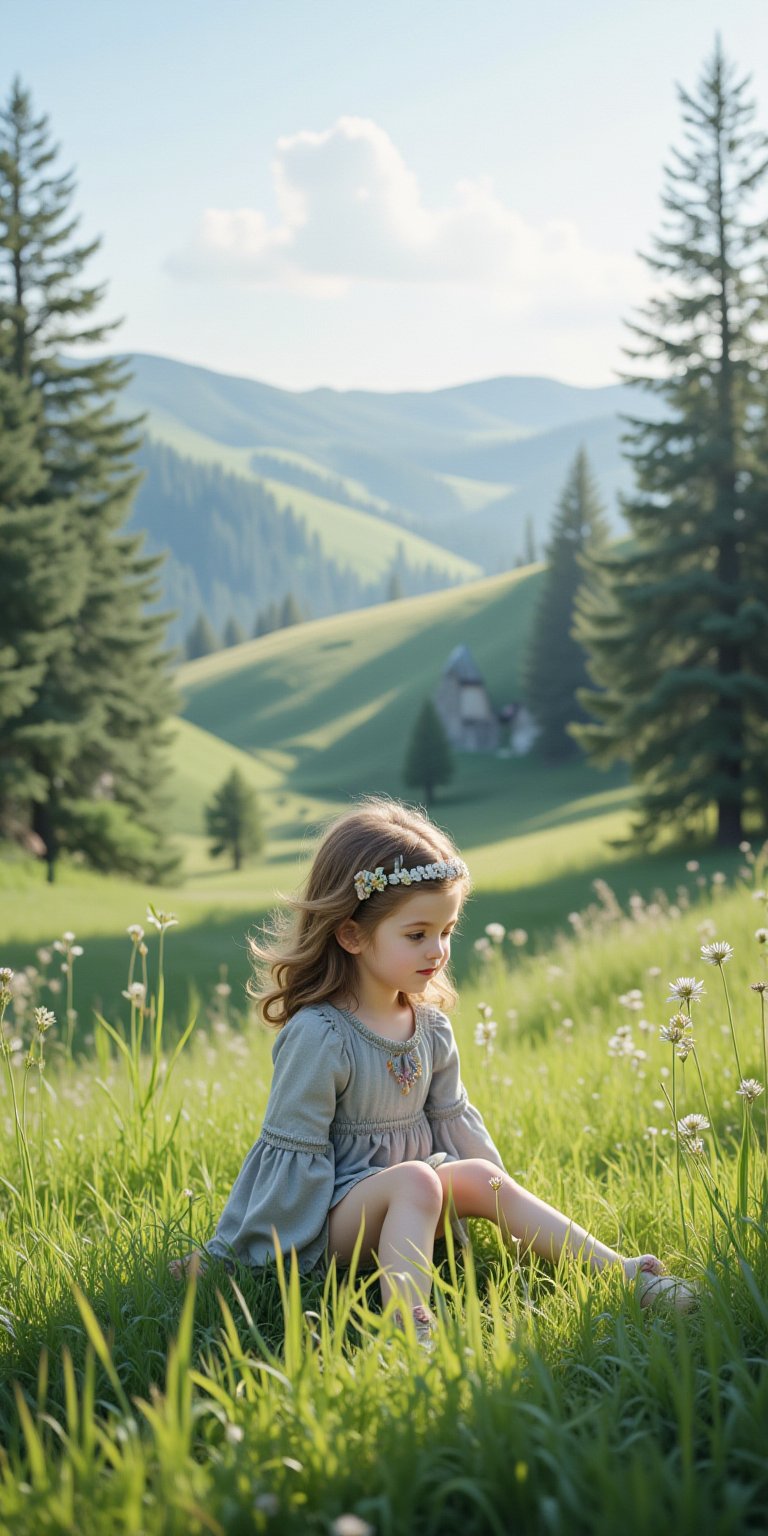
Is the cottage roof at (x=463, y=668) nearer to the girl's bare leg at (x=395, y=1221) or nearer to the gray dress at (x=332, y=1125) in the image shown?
the gray dress at (x=332, y=1125)

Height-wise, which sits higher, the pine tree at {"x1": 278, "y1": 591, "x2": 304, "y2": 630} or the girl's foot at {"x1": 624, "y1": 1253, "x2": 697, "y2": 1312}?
the pine tree at {"x1": 278, "y1": 591, "x2": 304, "y2": 630}

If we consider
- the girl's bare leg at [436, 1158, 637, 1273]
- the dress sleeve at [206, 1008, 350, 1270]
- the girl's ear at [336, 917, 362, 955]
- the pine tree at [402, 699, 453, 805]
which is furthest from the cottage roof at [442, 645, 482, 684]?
the girl's bare leg at [436, 1158, 637, 1273]

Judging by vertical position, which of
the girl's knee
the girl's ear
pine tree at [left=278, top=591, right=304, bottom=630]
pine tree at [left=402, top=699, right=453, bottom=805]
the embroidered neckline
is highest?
pine tree at [left=278, top=591, right=304, bottom=630]

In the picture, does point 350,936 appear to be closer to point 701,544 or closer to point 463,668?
point 701,544

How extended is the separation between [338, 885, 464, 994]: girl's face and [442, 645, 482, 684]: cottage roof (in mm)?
68465

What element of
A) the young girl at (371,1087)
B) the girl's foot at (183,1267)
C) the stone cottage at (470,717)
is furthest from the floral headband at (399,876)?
the stone cottage at (470,717)

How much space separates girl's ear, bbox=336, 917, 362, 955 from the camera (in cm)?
354

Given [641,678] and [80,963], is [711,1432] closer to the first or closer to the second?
[80,963]

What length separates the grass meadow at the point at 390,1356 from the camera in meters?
1.77

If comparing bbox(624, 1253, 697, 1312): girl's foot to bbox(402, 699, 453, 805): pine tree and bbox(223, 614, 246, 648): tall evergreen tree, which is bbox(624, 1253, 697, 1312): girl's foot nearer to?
bbox(402, 699, 453, 805): pine tree

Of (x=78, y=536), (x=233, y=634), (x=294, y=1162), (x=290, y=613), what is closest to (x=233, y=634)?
(x=233, y=634)

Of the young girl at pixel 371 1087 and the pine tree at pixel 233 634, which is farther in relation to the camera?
the pine tree at pixel 233 634

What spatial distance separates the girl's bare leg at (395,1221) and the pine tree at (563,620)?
52639 mm

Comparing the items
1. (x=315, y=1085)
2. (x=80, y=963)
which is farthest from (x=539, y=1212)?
(x=80, y=963)
